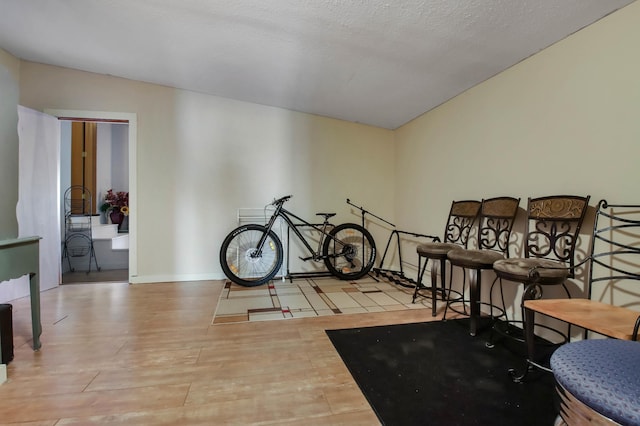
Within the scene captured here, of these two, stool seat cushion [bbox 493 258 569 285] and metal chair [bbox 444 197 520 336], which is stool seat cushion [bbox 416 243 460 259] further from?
stool seat cushion [bbox 493 258 569 285]

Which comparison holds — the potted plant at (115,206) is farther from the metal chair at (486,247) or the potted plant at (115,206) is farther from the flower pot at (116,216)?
the metal chair at (486,247)

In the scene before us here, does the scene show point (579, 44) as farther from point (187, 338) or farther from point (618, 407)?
point (187, 338)

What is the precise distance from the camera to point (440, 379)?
1562 mm

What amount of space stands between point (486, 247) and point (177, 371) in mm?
2375

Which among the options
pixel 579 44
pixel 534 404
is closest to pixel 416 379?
pixel 534 404

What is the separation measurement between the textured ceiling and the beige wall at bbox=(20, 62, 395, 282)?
282 mm

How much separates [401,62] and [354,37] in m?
0.48

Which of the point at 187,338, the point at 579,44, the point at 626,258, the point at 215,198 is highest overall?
the point at 579,44

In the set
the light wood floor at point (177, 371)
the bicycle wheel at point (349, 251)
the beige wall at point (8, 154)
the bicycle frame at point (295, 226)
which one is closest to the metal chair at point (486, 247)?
the light wood floor at point (177, 371)

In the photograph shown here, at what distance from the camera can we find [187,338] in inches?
79.8

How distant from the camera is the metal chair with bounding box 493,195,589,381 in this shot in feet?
5.13

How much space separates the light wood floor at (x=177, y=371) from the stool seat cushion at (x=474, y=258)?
643mm

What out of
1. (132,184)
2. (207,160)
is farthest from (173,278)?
(207,160)

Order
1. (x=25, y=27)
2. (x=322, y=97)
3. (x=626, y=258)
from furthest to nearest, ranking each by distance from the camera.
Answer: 1. (x=322, y=97)
2. (x=25, y=27)
3. (x=626, y=258)
